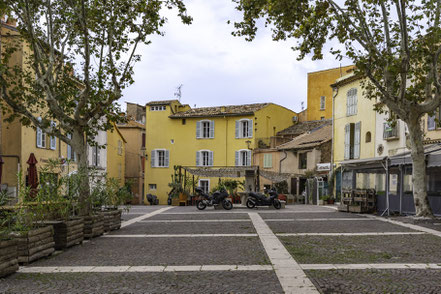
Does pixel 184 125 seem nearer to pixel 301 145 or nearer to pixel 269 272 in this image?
pixel 301 145

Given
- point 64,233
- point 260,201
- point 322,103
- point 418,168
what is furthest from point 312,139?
point 64,233

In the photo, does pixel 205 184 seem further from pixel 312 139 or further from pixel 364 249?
pixel 364 249

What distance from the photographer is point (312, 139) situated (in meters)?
33.6

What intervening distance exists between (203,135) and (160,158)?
4.57 metres

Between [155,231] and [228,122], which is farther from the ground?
[228,122]

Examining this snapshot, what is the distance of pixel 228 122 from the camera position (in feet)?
128

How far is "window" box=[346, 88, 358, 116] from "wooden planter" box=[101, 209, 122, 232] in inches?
770

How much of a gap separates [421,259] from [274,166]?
28.9 m

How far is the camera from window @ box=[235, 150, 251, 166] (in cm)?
3819

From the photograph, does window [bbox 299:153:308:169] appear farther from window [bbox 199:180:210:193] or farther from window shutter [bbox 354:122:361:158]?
window [bbox 199:180:210:193]

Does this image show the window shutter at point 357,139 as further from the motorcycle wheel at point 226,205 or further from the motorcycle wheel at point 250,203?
the motorcycle wheel at point 226,205

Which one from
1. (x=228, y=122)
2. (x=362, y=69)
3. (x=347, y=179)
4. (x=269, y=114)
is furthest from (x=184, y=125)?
(x=362, y=69)

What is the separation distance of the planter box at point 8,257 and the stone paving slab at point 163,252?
771mm

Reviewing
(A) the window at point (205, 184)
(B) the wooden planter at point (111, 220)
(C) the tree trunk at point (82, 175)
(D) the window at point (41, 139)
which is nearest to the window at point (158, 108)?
(A) the window at point (205, 184)
